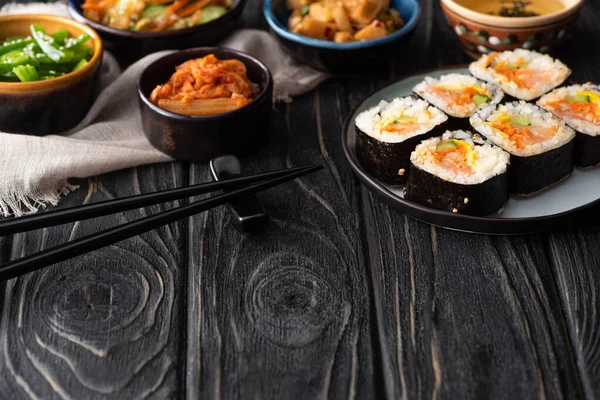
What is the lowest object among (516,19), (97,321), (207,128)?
(97,321)

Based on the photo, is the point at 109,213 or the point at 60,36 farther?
the point at 60,36

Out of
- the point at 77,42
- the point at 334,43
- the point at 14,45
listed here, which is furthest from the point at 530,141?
the point at 14,45

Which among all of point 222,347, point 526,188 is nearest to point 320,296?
point 222,347

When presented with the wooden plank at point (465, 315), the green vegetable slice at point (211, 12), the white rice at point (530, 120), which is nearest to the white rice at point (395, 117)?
the white rice at point (530, 120)

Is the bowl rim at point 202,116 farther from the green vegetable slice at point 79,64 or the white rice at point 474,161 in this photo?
the white rice at point 474,161

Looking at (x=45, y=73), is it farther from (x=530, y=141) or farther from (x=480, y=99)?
(x=530, y=141)

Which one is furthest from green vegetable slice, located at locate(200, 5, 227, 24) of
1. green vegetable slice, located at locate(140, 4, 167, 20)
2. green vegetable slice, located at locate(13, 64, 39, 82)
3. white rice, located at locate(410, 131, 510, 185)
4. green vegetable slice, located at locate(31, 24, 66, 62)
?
white rice, located at locate(410, 131, 510, 185)
